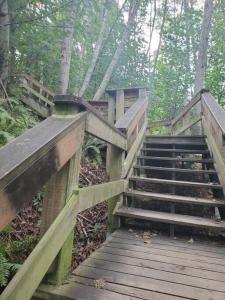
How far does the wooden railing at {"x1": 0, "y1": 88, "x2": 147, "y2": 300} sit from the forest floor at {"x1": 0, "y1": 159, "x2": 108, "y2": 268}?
595 millimetres

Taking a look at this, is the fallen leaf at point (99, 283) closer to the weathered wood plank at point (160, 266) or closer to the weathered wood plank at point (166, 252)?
the weathered wood plank at point (160, 266)

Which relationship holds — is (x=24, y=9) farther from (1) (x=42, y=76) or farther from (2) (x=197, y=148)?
(1) (x=42, y=76)

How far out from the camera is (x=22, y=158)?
4.75 ft

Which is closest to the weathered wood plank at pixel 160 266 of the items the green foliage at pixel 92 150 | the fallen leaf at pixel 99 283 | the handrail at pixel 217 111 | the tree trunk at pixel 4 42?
the fallen leaf at pixel 99 283

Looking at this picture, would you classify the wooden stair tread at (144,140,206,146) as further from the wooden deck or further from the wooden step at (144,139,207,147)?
the wooden deck

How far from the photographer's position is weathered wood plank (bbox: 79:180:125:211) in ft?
8.08

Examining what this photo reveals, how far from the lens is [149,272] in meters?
2.54

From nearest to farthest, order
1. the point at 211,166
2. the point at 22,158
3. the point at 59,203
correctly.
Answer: the point at 22,158, the point at 59,203, the point at 211,166

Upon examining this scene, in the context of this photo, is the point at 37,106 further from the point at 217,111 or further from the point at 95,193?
the point at 95,193

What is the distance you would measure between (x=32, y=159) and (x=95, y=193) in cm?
137

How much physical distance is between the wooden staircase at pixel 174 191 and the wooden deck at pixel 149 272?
1.19 ft

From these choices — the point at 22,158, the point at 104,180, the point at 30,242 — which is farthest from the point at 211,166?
the point at 22,158

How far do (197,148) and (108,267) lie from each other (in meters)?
3.87

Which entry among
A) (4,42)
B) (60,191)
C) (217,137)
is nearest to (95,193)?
(60,191)
